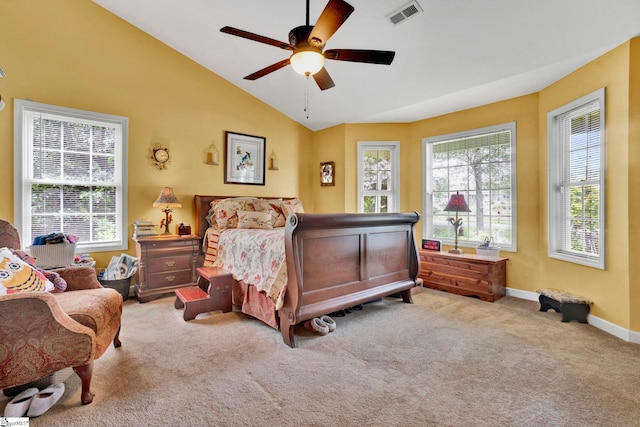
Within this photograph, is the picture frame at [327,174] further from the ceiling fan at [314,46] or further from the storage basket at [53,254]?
the storage basket at [53,254]

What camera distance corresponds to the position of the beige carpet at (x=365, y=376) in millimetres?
1577

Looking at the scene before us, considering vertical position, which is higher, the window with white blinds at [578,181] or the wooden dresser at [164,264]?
the window with white blinds at [578,181]

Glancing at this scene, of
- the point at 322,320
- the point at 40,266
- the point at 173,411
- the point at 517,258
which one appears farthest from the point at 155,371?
the point at 517,258

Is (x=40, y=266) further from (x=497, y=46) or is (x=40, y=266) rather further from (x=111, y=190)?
(x=497, y=46)

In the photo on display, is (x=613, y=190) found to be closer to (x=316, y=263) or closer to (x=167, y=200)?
(x=316, y=263)

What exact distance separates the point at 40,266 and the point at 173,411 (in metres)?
2.33

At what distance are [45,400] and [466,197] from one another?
4620 millimetres

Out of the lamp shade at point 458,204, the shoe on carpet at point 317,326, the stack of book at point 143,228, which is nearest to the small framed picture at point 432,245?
the lamp shade at point 458,204

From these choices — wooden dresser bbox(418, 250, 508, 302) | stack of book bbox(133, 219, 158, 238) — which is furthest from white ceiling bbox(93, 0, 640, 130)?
stack of book bbox(133, 219, 158, 238)

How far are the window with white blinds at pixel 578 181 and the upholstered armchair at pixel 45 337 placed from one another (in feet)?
13.3

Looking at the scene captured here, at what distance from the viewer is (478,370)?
202cm

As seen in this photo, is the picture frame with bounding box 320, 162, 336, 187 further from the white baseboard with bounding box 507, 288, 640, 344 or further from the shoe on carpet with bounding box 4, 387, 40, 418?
the shoe on carpet with bounding box 4, 387, 40, 418

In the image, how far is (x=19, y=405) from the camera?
1.52 meters

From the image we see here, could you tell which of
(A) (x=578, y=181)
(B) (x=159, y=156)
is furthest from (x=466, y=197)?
(B) (x=159, y=156)
